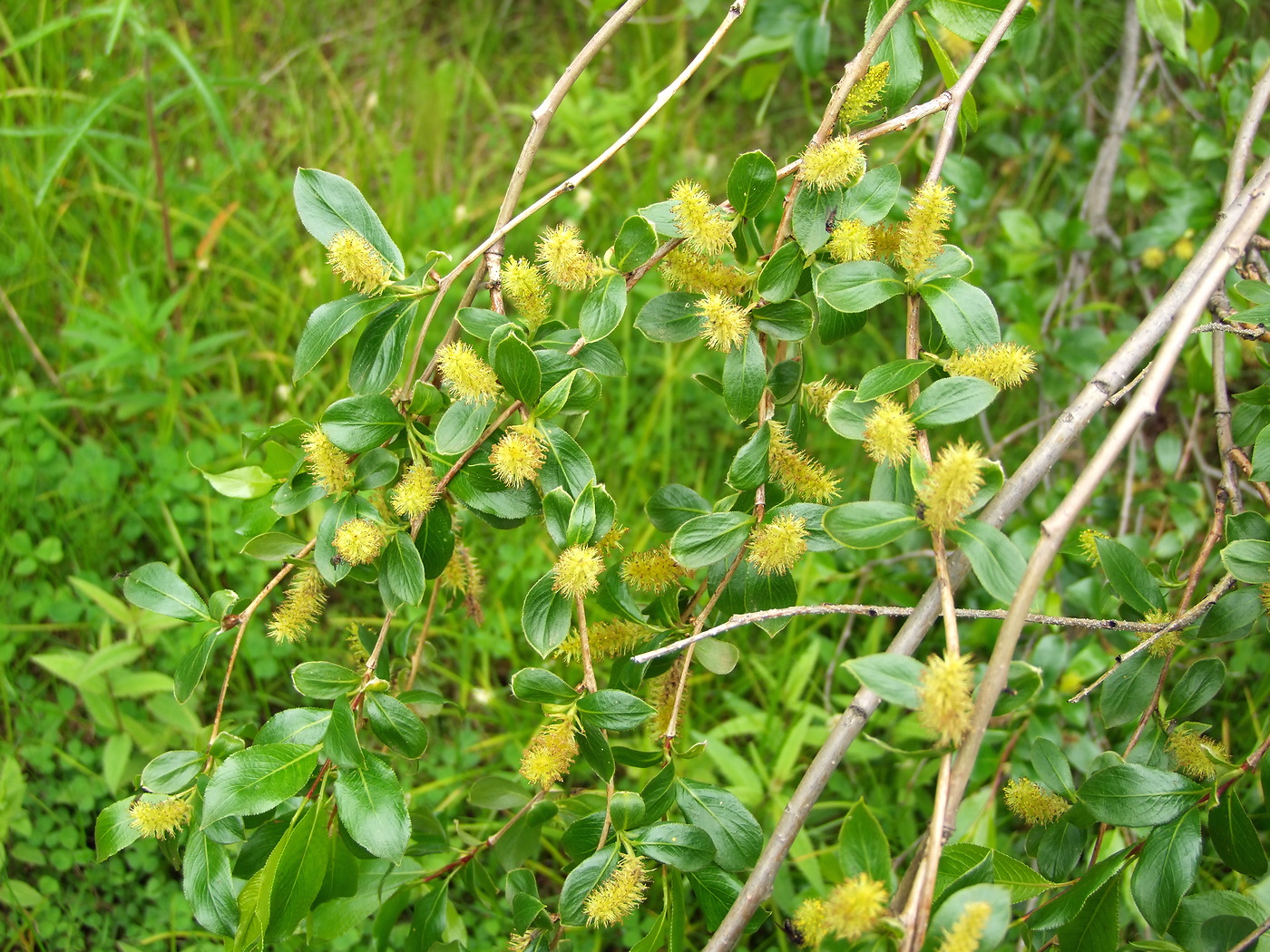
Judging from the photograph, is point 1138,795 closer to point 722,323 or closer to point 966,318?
point 966,318

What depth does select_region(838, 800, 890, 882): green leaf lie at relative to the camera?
0.76 meters

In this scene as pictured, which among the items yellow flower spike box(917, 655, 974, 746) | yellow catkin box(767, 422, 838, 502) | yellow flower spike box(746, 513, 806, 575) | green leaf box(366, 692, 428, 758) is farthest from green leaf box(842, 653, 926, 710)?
green leaf box(366, 692, 428, 758)

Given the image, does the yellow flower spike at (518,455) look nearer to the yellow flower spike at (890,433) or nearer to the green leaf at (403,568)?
the green leaf at (403,568)

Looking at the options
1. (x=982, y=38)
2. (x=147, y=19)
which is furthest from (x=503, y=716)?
(x=147, y=19)

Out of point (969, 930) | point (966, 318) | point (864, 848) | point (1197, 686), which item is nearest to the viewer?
point (969, 930)

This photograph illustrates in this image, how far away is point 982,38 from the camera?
43.3 inches

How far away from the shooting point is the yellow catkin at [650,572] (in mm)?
960

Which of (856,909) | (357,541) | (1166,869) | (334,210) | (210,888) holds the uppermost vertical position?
(334,210)

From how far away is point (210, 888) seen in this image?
2.95 feet

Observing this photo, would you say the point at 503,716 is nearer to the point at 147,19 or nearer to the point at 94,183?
the point at 94,183

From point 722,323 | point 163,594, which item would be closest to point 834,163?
point 722,323

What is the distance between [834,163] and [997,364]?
0.25 meters

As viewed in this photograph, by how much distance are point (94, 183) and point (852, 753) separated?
2.08 m

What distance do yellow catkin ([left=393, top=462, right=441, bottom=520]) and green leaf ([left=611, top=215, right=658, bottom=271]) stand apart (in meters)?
0.21
